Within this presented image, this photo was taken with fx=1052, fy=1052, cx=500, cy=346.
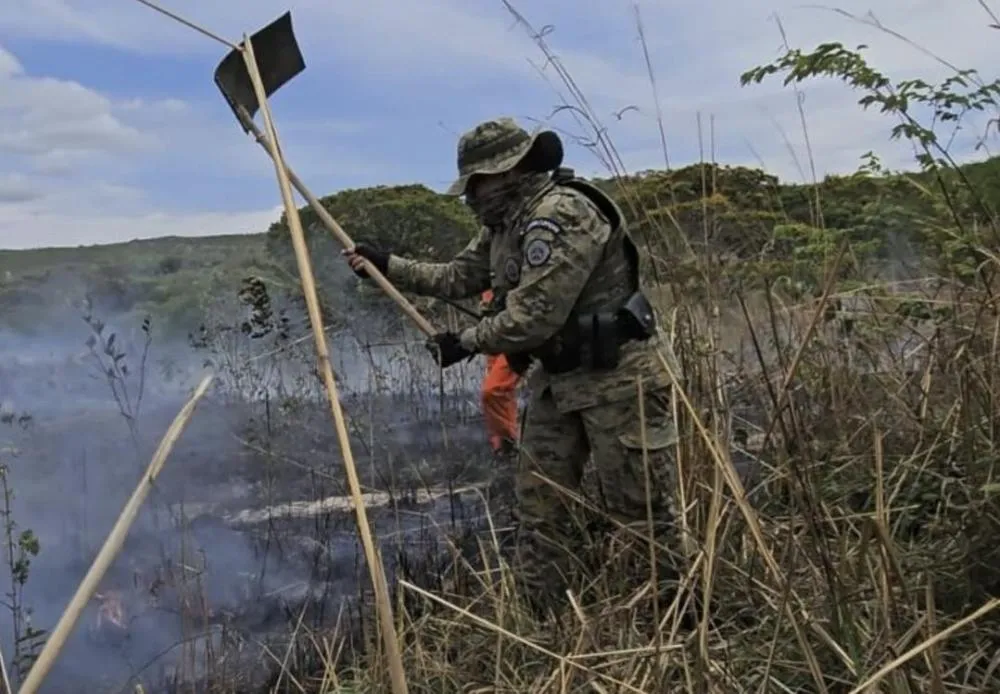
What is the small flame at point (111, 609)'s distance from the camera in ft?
13.0

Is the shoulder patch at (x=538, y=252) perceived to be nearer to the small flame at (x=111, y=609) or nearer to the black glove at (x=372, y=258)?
the black glove at (x=372, y=258)

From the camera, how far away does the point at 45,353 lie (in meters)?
6.64

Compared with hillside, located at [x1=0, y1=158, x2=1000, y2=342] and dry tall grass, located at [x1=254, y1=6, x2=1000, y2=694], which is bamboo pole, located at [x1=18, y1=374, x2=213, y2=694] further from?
hillside, located at [x1=0, y1=158, x2=1000, y2=342]

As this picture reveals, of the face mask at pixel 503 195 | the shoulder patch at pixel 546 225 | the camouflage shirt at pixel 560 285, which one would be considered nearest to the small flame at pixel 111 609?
the camouflage shirt at pixel 560 285

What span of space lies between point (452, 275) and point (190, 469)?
2.66m

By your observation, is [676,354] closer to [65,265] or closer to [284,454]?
[284,454]

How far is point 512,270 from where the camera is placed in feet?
11.4

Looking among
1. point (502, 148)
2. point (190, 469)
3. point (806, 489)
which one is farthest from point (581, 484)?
point (190, 469)

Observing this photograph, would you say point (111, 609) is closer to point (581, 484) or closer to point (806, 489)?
point (581, 484)

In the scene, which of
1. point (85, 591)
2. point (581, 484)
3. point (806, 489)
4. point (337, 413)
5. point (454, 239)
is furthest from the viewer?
point (454, 239)

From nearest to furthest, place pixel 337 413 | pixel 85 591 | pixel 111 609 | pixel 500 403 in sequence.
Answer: pixel 85 591
pixel 337 413
pixel 111 609
pixel 500 403

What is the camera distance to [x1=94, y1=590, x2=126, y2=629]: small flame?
3.97 metres

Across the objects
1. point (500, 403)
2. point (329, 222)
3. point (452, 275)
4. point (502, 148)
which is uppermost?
point (502, 148)

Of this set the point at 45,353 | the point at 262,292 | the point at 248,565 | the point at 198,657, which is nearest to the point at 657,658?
the point at 198,657
